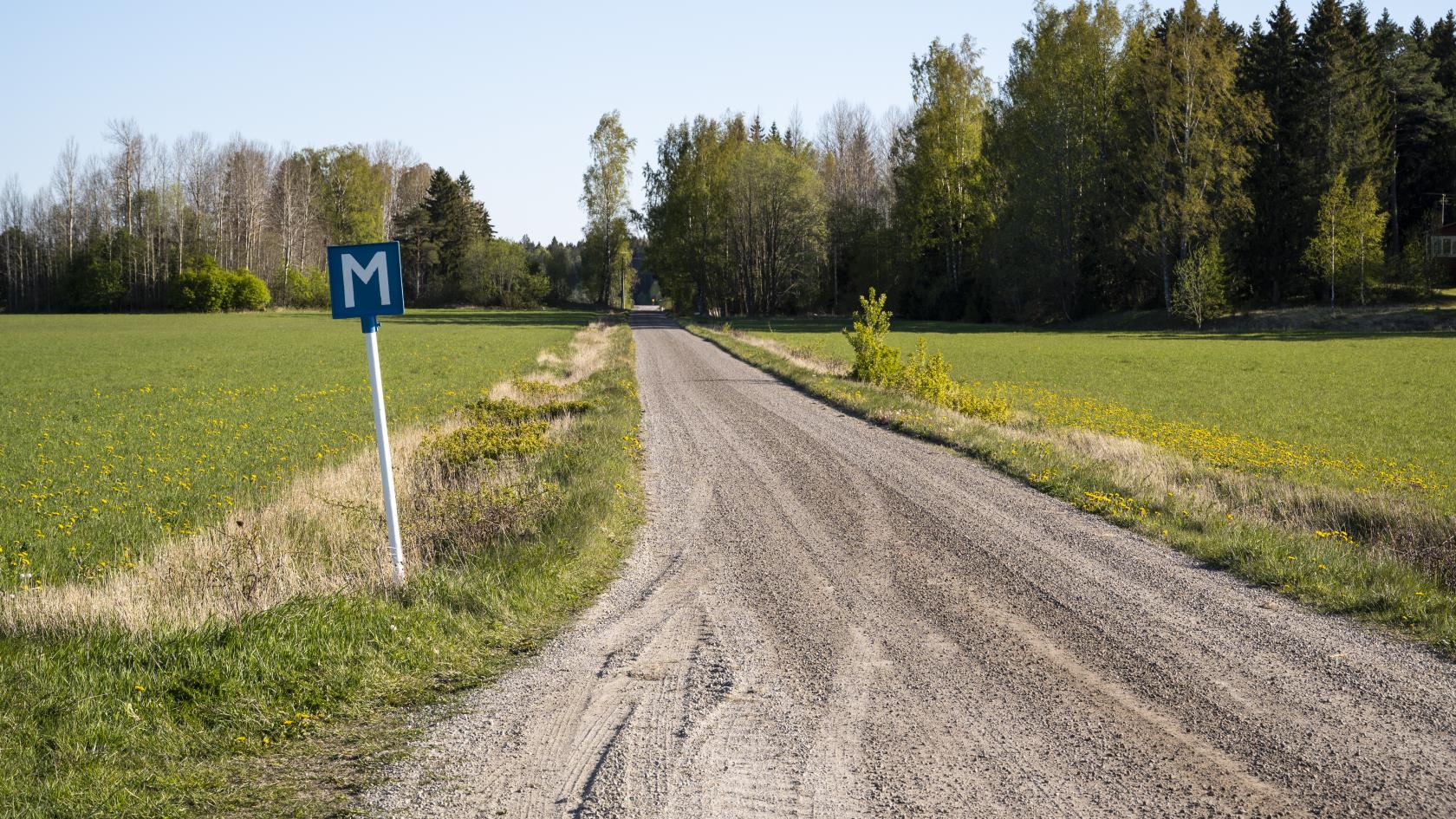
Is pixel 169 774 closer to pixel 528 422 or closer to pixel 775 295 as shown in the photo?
pixel 528 422

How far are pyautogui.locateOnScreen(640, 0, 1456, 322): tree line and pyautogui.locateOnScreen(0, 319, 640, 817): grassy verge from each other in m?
53.3

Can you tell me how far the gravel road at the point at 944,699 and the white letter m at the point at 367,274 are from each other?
301 centimetres

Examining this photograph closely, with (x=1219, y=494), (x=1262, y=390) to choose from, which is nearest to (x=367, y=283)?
(x=1219, y=494)

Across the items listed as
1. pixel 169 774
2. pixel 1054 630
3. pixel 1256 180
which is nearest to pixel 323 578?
pixel 169 774

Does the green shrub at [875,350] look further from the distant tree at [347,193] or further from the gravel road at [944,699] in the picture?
the distant tree at [347,193]

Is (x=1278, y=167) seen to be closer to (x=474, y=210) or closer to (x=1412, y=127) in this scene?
(x=1412, y=127)

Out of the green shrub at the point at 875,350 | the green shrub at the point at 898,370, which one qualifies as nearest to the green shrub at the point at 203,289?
the green shrub at the point at 898,370

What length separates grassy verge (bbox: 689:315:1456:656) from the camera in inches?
286

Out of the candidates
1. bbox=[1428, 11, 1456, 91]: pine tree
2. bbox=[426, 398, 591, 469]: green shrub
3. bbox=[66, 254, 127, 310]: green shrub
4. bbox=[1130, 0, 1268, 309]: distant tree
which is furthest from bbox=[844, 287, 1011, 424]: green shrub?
bbox=[66, 254, 127, 310]: green shrub

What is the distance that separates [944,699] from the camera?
5.55 m

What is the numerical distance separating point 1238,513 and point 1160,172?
50.3m

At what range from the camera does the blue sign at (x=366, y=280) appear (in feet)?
24.9

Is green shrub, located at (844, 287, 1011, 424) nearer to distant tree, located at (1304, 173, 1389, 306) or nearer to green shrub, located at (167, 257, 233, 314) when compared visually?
distant tree, located at (1304, 173, 1389, 306)

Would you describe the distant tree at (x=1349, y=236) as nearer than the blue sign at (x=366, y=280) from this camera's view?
No
